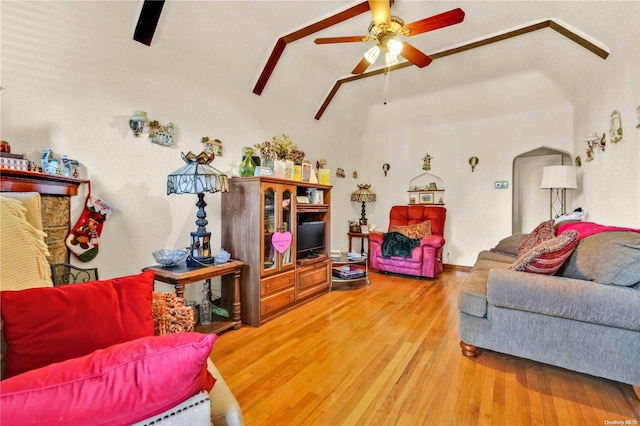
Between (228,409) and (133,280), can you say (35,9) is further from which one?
(228,409)

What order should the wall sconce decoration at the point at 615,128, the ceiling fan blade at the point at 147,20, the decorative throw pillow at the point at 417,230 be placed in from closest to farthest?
the ceiling fan blade at the point at 147,20
the wall sconce decoration at the point at 615,128
the decorative throw pillow at the point at 417,230

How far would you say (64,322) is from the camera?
35.8 inches

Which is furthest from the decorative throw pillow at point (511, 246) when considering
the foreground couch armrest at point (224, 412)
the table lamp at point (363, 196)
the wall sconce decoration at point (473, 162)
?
the foreground couch armrest at point (224, 412)

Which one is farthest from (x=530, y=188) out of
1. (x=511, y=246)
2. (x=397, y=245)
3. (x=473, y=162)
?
(x=397, y=245)

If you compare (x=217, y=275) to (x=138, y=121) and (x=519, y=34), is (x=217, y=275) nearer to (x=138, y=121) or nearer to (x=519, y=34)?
(x=138, y=121)

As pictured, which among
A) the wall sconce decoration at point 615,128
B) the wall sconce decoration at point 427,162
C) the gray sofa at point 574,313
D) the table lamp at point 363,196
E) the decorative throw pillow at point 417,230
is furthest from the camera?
the table lamp at point 363,196

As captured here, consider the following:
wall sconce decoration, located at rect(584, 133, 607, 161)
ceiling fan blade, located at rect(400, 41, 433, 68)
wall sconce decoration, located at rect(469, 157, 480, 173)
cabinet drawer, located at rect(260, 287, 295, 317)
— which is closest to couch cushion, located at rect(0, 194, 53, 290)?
cabinet drawer, located at rect(260, 287, 295, 317)

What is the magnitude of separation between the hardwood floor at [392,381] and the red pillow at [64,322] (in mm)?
913

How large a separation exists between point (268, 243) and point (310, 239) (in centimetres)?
72

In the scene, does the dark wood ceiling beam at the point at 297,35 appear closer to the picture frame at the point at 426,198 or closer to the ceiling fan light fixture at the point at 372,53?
the ceiling fan light fixture at the point at 372,53

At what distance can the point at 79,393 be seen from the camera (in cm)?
53

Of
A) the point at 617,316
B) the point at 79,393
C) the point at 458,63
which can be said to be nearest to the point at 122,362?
the point at 79,393

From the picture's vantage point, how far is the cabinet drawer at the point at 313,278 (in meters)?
3.22

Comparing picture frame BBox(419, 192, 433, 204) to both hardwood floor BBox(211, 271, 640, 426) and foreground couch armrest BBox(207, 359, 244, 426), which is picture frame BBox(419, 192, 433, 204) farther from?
foreground couch armrest BBox(207, 359, 244, 426)
